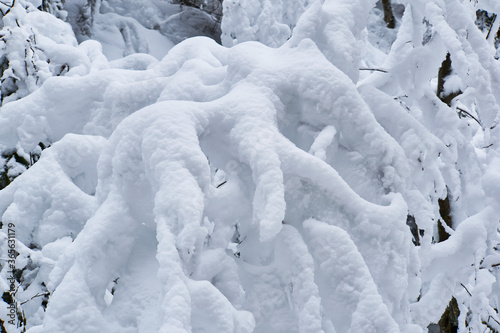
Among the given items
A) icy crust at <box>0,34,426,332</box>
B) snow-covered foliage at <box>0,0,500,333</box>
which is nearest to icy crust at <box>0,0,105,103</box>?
snow-covered foliage at <box>0,0,500,333</box>

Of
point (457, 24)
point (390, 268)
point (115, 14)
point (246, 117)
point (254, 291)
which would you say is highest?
point (457, 24)

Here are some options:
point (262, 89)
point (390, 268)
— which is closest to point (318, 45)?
point (262, 89)

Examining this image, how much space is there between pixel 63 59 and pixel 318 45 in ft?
5.99

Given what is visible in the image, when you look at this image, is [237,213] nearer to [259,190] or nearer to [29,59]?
[259,190]

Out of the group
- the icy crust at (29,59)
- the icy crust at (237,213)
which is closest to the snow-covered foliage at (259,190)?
the icy crust at (237,213)

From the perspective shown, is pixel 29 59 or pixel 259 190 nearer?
pixel 259 190

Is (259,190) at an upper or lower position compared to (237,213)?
upper

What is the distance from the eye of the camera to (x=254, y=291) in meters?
1.51

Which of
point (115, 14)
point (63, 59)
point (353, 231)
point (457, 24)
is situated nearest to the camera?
point (353, 231)

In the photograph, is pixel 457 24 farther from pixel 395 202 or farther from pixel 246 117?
pixel 246 117

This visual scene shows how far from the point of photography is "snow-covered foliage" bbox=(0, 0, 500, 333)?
4.53ft

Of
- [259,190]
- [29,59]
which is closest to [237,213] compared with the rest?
[259,190]

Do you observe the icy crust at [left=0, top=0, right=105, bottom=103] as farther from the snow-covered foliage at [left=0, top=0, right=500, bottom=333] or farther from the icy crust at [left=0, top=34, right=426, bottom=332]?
the icy crust at [left=0, top=34, right=426, bottom=332]

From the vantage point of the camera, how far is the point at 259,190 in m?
1.41
